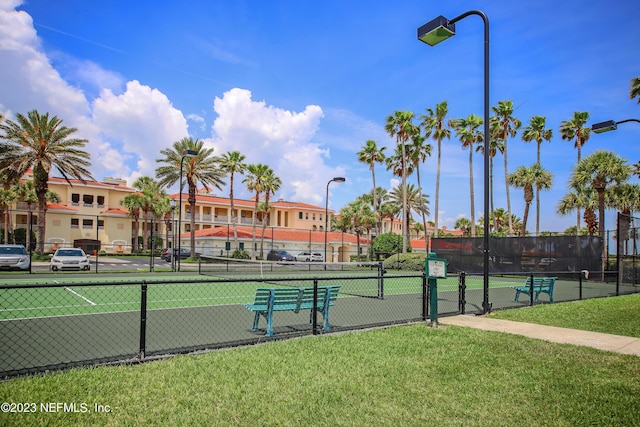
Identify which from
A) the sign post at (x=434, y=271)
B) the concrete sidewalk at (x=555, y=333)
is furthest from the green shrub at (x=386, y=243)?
the sign post at (x=434, y=271)

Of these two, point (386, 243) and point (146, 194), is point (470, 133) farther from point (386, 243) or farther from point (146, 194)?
point (146, 194)

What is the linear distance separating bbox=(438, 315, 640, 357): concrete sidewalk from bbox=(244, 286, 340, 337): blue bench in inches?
109

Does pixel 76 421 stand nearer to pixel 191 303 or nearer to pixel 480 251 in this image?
pixel 191 303

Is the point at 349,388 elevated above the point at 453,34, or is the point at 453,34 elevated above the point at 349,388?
the point at 453,34

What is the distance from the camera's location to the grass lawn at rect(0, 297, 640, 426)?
4336mm

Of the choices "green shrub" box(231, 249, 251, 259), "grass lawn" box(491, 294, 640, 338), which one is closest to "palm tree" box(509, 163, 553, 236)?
"green shrub" box(231, 249, 251, 259)

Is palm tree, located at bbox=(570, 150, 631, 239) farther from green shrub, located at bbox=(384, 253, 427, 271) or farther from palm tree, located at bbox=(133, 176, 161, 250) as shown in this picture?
palm tree, located at bbox=(133, 176, 161, 250)

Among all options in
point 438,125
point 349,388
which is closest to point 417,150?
point 438,125

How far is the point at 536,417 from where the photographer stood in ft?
14.6

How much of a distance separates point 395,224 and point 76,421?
111 m

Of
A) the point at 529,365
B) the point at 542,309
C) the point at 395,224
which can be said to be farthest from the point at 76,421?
the point at 395,224

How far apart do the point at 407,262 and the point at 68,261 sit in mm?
25605

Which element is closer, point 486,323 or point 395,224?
point 486,323

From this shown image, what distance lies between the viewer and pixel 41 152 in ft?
119
